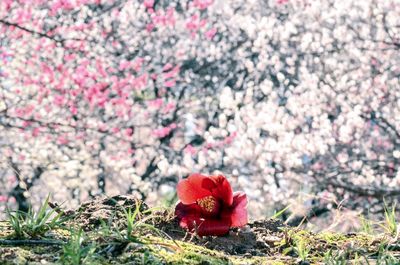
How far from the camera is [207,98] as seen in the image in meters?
10.2

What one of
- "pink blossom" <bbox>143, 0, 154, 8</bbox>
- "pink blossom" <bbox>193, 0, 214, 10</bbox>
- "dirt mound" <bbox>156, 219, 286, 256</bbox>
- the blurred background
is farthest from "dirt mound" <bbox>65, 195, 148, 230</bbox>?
"pink blossom" <bbox>193, 0, 214, 10</bbox>

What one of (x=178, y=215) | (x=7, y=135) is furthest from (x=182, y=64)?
(x=178, y=215)

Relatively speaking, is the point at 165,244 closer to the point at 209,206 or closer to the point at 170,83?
the point at 209,206

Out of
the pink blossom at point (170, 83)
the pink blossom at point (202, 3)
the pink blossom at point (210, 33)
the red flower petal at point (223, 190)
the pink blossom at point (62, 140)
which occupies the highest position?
the pink blossom at point (202, 3)

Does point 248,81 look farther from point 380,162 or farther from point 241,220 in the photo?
point 241,220

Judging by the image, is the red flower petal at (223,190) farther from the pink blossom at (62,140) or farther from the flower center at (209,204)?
the pink blossom at (62,140)

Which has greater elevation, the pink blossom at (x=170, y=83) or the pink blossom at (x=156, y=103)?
the pink blossom at (x=170, y=83)

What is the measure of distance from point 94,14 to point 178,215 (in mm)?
8186

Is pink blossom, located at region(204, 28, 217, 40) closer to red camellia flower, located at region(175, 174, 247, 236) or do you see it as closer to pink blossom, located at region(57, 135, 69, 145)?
pink blossom, located at region(57, 135, 69, 145)

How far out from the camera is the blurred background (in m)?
9.32

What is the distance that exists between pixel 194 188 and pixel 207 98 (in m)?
8.16

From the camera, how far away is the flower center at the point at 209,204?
6.84 ft

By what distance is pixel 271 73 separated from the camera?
1066 centimetres

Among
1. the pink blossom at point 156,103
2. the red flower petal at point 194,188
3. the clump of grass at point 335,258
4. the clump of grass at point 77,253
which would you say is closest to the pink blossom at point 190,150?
the pink blossom at point 156,103
